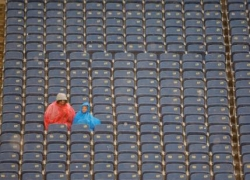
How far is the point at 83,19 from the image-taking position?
16547mm

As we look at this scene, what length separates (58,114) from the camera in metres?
14.5

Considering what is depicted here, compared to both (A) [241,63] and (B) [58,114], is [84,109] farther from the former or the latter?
(A) [241,63]

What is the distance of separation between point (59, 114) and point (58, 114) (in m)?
0.02

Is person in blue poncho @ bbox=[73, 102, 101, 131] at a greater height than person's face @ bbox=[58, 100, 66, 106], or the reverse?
person's face @ bbox=[58, 100, 66, 106]

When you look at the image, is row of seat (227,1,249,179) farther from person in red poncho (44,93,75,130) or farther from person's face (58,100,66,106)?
person's face (58,100,66,106)

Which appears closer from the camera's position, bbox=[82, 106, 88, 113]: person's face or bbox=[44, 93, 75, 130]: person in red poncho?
bbox=[82, 106, 88, 113]: person's face

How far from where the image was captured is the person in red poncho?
14.5m

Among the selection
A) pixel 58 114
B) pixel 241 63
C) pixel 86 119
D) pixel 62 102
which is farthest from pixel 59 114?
pixel 241 63

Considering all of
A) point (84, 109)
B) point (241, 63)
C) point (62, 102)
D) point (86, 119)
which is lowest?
point (86, 119)

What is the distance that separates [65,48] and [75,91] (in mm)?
1285

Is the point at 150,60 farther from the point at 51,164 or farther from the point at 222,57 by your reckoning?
the point at 51,164

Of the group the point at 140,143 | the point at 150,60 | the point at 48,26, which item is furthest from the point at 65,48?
the point at 140,143

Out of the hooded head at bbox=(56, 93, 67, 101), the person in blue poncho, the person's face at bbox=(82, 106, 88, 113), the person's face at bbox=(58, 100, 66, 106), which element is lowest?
the person in blue poncho

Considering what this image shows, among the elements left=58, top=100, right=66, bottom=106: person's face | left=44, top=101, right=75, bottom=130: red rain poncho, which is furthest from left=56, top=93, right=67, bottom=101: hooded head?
left=44, top=101, right=75, bottom=130: red rain poncho
